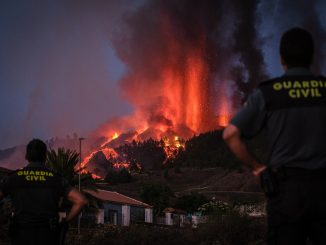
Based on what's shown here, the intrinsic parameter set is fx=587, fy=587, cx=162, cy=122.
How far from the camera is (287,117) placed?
377cm

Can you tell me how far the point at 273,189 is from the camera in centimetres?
363

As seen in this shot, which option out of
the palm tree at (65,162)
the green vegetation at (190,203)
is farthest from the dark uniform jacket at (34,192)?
the green vegetation at (190,203)

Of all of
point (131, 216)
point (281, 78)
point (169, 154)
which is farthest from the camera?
point (169, 154)

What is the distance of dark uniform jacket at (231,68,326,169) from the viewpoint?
12.2 feet

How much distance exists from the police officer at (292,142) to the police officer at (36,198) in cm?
197

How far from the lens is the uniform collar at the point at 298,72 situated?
3901 millimetres

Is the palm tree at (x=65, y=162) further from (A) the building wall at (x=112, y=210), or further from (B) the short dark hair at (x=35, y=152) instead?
(B) the short dark hair at (x=35, y=152)

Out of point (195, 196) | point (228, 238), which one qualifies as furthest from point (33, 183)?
point (195, 196)

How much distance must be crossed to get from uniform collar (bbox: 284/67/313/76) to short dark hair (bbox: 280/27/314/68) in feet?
0.11

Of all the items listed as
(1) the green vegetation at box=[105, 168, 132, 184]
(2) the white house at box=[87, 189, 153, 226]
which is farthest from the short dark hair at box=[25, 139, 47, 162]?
Answer: (1) the green vegetation at box=[105, 168, 132, 184]

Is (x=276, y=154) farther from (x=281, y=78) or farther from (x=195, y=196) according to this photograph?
(x=195, y=196)

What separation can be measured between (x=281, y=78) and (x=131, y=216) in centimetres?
5654

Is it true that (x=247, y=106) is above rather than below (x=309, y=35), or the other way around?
below

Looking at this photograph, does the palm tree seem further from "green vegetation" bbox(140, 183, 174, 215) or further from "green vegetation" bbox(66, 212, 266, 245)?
"green vegetation" bbox(140, 183, 174, 215)
